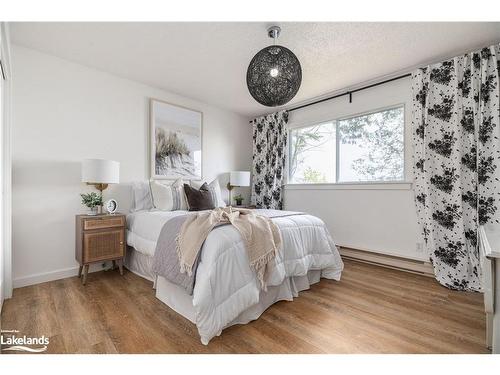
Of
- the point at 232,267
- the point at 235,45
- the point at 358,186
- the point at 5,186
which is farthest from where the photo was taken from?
the point at 358,186

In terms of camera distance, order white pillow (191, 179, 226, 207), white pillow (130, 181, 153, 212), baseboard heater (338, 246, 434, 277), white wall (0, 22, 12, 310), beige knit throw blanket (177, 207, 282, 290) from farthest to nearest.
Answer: white pillow (191, 179, 226, 207) → white pillow (130, 181, 153, 212) → baseboard heater (338, 246, 434, 277) → white wall (0, 22, 12, 310) → beige knit throw blanket (177, 207, 282, 290)

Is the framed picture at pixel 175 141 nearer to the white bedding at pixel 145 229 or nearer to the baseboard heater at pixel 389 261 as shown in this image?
the white bedding at pixel 145 229

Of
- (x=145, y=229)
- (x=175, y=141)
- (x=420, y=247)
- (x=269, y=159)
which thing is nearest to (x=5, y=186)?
(x=145, y=229)

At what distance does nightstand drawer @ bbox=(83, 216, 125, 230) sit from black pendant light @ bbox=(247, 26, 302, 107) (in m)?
2.08

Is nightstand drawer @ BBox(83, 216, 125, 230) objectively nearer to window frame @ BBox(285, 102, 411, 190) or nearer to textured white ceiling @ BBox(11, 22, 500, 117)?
textured white ceiling @ BBox(11, 22, 500, 117)

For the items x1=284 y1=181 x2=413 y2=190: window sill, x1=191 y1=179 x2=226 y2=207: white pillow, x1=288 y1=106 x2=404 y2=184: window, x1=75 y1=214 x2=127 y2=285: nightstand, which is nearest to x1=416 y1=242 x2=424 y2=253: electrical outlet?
x1=284 y1=181 x2=413 y2=190: window sill

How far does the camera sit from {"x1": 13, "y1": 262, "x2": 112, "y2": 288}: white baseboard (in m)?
2.41

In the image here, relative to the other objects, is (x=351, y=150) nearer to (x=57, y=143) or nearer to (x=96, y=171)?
(x=96, y=171)

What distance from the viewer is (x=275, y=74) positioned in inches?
77.1

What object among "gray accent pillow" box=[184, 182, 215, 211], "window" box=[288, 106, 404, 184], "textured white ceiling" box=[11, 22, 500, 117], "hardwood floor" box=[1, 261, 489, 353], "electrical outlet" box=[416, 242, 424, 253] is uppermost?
"textured white ceiling" box=[11, 22, 500, 117]

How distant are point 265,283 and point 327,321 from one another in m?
0.54

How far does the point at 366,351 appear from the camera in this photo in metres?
1.47

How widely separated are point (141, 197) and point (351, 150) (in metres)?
3.05
